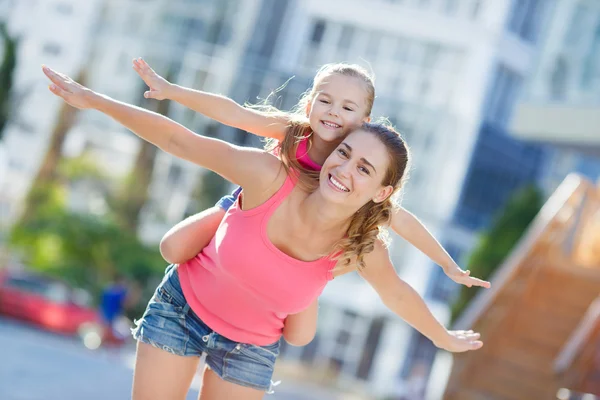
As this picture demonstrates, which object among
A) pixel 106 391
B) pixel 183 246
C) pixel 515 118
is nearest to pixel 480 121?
pixel 515 118

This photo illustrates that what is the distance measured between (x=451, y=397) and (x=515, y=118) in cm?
1117

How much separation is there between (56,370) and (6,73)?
17.1 m

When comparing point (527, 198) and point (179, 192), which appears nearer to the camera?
point (527, 198)

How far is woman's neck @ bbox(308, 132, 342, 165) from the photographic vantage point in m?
4.27

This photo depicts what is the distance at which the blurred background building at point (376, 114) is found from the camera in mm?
34438

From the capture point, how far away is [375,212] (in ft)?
13.7

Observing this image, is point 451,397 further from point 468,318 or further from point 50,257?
point 50,257

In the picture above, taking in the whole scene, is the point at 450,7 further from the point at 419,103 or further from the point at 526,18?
the point at 419,103

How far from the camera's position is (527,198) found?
2364cm

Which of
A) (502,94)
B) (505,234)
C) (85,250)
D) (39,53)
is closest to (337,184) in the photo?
(505,234)

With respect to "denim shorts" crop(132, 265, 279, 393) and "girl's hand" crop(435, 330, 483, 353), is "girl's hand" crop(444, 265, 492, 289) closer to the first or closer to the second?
"girl's hand" crop(435, 330, 483, 353)

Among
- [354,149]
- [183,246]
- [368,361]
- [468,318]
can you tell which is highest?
[354,149]

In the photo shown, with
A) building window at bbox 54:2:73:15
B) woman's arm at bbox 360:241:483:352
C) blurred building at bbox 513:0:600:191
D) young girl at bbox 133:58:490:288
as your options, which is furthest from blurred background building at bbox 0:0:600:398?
young girl at bbox 133:58:490:288

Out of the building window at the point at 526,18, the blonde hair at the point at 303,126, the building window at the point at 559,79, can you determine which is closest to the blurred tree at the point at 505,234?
the building window at the point at 559,79
